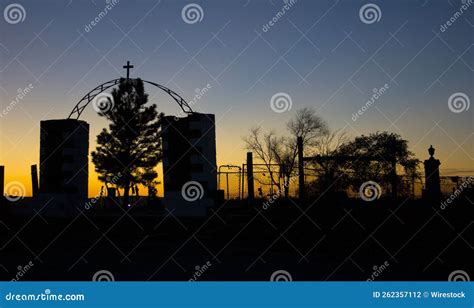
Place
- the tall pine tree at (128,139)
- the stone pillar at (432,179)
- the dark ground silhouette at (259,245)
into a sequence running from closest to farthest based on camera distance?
the dark ground silhouette at (259,245), the stone pillar at (432,179), the tall pine tree at (128,139)

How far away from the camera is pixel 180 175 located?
49.1 feet

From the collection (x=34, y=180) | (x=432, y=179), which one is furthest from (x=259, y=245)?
(x=34, y=180)

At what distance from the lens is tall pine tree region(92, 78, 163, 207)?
29.7m

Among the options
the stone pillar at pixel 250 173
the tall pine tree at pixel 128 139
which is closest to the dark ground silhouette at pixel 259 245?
the stone pillar at pixel 250 173

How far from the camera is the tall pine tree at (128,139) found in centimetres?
2972

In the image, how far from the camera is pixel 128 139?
29.8m

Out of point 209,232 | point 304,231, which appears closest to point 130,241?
point 209,232

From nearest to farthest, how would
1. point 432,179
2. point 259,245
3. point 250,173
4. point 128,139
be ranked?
point 259,245, point 432,179, point 250,173, point 128,139

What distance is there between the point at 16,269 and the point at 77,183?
9.76 m

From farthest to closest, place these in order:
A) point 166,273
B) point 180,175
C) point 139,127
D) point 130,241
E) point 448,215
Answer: point 139,127, point 180,175, point 448,215, point 130,241, point 166,273

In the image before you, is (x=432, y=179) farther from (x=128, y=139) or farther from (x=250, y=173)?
(x=128, y=139)

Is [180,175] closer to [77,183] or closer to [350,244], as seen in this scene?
[77,183]

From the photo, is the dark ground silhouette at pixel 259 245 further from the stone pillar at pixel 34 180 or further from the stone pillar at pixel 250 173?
the stone pillar at pixel 34 180

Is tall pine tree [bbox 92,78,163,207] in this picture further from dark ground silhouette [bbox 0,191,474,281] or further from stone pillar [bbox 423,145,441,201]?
stone pillar [bbox 423,145,441,201]
